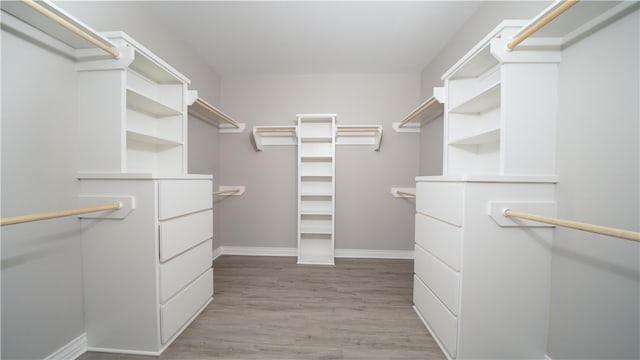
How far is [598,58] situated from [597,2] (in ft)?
0.77

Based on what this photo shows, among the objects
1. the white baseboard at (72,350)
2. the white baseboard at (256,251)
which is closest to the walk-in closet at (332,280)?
the white baseboard at (72,350)

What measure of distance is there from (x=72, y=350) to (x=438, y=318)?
2217 mm

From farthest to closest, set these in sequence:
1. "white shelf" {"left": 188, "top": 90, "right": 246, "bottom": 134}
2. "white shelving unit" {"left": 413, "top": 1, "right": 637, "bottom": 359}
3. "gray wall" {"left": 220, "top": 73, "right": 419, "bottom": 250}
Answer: "gray wall" {"left": 220, "top": 73, "right": 419, "bottom": 250}
"white shelf" {"left": 188, "top": 90, "right": 246, "bottom": 134}
"white shelving unit" {"left": 413, "top": 1, "right": 637, "bottom": 359}

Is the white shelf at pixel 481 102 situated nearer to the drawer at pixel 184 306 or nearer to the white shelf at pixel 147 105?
the white shelf at pixel 147 105

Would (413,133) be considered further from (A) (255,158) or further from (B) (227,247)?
(B) (227,247)

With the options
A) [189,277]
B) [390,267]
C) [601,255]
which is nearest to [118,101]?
[189,277]

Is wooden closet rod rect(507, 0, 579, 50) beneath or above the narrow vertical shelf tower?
above

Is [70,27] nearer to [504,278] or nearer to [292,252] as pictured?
[504,278]

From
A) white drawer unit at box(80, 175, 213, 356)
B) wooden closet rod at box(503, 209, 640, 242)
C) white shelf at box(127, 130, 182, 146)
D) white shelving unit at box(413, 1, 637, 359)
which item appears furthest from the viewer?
white shelf at box(127, 130, 182, 146)

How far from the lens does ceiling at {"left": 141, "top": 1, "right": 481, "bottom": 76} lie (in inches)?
70.1

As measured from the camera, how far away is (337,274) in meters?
2.43

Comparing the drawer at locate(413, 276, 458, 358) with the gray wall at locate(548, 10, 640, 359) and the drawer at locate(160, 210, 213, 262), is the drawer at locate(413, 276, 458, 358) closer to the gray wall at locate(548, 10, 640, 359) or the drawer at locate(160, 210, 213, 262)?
the gray wall at locate(548, 10, 640, 359)

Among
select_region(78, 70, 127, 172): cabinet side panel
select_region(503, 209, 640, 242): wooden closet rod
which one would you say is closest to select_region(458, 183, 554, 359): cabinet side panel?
select_region(503, 209, 640, 242): wooden closet rod

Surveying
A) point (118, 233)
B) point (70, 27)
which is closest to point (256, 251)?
point (118, 233)
